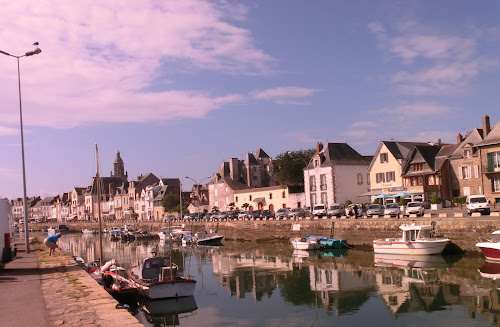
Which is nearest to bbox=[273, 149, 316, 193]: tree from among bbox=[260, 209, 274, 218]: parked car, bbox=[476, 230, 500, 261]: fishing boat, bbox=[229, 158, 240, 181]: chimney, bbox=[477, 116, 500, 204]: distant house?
bbox=[260, 209, 274, 218]: parked car

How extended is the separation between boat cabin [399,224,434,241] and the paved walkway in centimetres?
2435

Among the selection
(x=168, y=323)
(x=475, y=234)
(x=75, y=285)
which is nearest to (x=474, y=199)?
(x=475, y=234)

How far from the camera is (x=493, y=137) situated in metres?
52.2

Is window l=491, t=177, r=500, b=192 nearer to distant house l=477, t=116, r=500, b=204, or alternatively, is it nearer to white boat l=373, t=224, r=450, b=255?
distant house l=477, t=116, r=500, b=204

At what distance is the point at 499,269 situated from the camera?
2841 cm

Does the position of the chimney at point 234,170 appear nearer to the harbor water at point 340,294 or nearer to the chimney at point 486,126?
the chimney at point 486,126

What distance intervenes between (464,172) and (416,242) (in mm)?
24994

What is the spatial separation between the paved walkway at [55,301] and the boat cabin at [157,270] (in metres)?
4.28

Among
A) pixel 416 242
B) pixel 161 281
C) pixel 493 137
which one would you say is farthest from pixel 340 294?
pixel 493 137

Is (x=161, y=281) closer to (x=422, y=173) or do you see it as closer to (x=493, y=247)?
(x=493, y=247)

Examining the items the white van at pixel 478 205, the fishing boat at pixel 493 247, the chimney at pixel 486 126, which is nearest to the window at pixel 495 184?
the chimney at pixel 486 126

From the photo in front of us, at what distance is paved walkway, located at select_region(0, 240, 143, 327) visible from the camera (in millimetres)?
11938

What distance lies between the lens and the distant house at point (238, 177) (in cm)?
9562

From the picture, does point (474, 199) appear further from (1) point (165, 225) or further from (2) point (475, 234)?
(1) point (165, 225)
